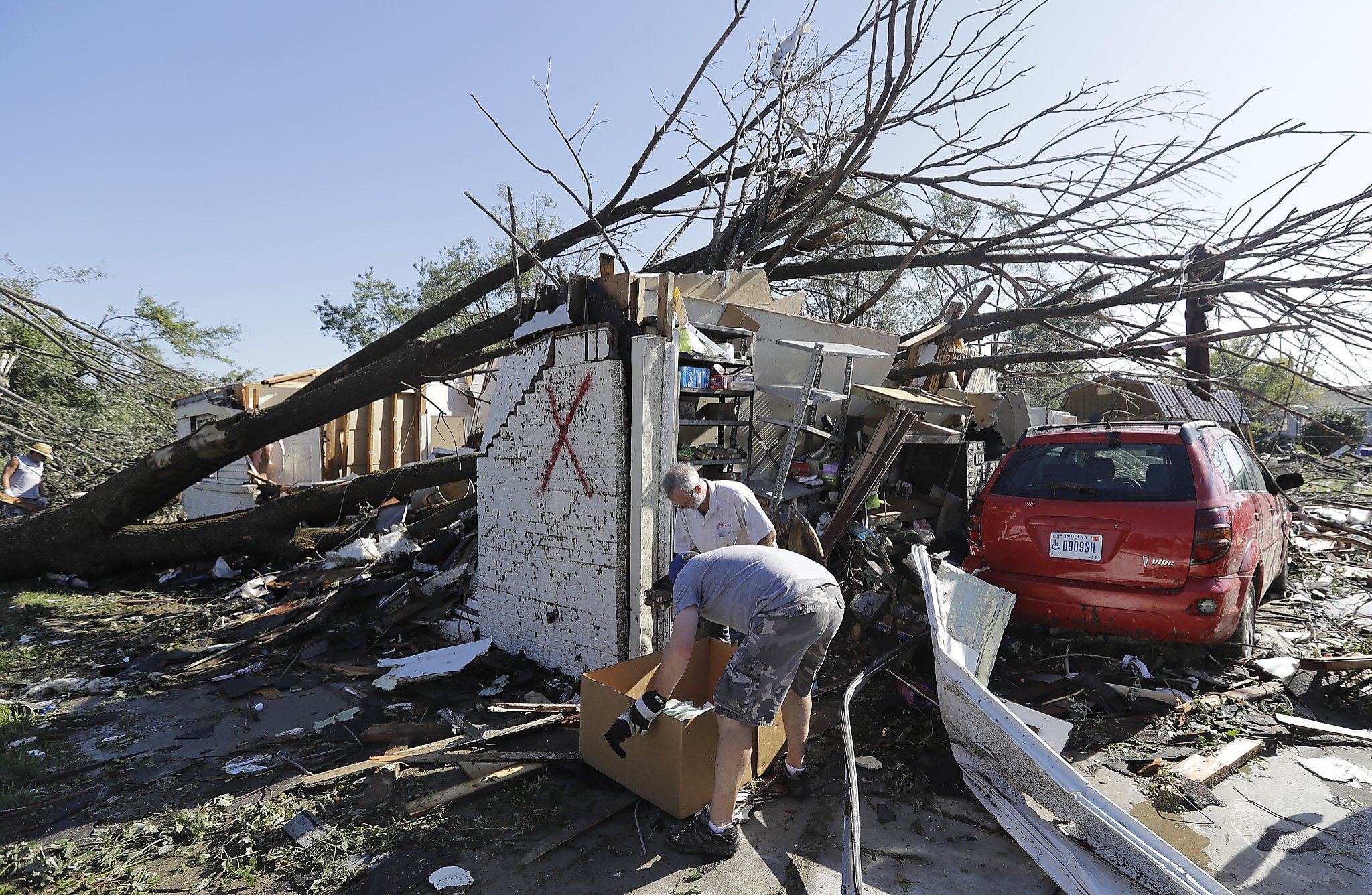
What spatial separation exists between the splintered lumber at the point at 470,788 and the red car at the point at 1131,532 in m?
3.53

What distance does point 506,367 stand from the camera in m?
5.88

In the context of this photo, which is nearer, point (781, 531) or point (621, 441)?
point (621, 441)

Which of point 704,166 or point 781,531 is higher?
point 704,166

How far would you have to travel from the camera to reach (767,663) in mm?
3023

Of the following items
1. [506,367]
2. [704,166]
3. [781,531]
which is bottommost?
[781,531]

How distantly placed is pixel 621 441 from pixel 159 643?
559 cm

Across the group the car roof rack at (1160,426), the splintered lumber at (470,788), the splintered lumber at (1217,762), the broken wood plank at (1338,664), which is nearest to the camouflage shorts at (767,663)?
the splintered lumber at (470,788)

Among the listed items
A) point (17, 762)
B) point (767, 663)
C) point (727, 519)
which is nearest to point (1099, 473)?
point (727, 519)

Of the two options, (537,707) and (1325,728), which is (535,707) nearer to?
(537,707)

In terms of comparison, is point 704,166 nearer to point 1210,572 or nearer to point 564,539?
point 564,539

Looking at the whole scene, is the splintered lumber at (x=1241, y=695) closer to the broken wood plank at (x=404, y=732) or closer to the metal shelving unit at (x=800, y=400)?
the metal shelving unit at (x=800, y=400)

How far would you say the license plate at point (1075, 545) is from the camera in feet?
15.0

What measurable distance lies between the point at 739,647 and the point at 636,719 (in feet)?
1.96

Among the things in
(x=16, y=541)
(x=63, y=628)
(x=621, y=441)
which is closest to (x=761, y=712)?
(x=621, y=441)
